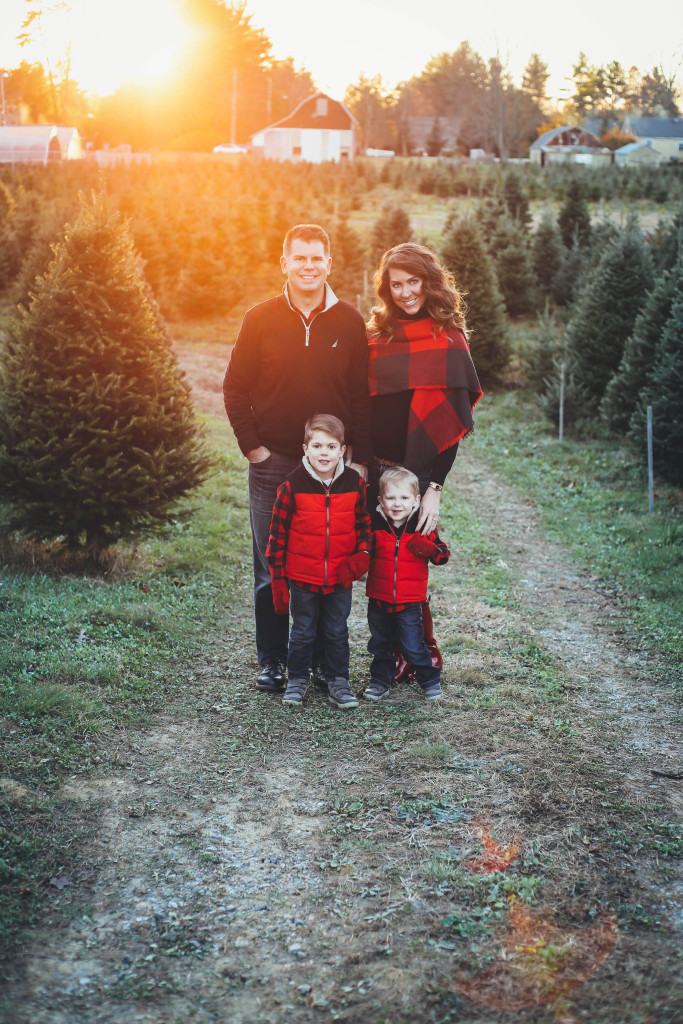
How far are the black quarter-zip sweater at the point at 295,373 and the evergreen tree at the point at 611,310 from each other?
10552 millimetres

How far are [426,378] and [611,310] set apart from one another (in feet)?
36.7

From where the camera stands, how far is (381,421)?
471cm

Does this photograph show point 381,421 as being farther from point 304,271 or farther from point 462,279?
point 462,279

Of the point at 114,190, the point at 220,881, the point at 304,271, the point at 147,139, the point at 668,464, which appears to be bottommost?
the point at 220,881

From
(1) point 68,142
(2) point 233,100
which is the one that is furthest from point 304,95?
(1) point 68,142

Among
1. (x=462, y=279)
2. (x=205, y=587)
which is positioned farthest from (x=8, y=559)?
(x=462, y=279)

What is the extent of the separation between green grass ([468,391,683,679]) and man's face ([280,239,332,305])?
134 inches

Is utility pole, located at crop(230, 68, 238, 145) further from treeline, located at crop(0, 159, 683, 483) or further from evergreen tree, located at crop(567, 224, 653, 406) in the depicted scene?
evergreen tree, located at crop(567, 224, 653, 406)

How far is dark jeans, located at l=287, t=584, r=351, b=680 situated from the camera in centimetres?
470

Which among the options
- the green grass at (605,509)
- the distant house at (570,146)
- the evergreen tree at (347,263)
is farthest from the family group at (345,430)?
the distant house at (570,146)

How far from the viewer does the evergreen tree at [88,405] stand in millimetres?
6219

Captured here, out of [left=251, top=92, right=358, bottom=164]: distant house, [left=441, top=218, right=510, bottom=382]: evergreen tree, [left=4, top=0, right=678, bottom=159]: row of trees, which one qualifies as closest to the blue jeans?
[left=441, top=218, right=510, bottom=382]: evergreen tree

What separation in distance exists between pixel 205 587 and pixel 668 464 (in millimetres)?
6127

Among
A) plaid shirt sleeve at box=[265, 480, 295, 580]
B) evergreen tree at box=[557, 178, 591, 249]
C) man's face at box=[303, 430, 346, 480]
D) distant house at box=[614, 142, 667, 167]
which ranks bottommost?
plaid shirt sleeve at box=[265, 480, 295, 580]
